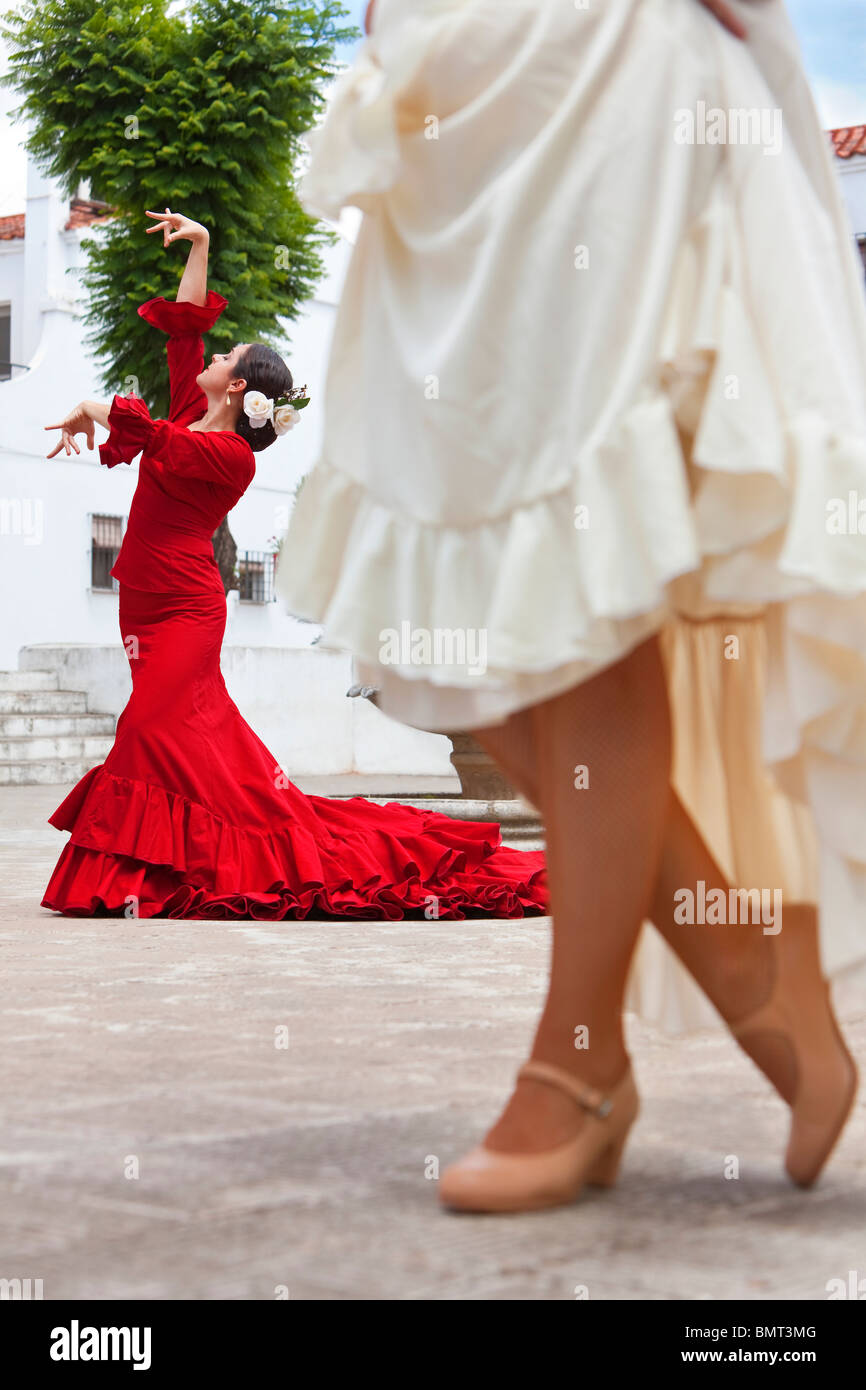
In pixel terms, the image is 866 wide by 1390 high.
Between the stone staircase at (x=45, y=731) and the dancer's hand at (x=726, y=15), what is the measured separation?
12113 mm

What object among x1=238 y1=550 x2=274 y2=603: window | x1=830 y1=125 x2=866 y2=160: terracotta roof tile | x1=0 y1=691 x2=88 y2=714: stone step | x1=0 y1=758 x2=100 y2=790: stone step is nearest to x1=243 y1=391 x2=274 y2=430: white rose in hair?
x1=0 y1=758 x2=100 y2=790: stone step

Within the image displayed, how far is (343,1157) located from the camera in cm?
196

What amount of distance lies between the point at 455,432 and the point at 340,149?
0.37 m

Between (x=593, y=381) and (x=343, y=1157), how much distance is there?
36.0 inches

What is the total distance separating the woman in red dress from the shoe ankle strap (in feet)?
10.6

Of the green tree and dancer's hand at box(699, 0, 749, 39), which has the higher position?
the green tree

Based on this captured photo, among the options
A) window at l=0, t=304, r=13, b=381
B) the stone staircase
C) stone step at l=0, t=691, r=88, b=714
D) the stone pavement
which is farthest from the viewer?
window at l=0, t=304, r=13, b=381

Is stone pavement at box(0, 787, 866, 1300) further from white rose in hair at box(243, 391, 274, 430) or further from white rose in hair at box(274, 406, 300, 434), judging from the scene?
white rose in hair at box(274, 406, 300, 434)

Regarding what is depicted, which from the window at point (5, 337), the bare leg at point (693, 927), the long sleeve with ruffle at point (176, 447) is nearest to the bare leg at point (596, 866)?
the bare leg at point (693, 927)

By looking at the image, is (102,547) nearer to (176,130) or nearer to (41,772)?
(176,130)

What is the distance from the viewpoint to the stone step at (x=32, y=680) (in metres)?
16.4

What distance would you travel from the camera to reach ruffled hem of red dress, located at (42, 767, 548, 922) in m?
5.06

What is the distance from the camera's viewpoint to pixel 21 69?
57.8 ft

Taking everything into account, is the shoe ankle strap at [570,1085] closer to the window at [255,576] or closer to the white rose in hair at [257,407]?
the white rose in hair at [257,407]
